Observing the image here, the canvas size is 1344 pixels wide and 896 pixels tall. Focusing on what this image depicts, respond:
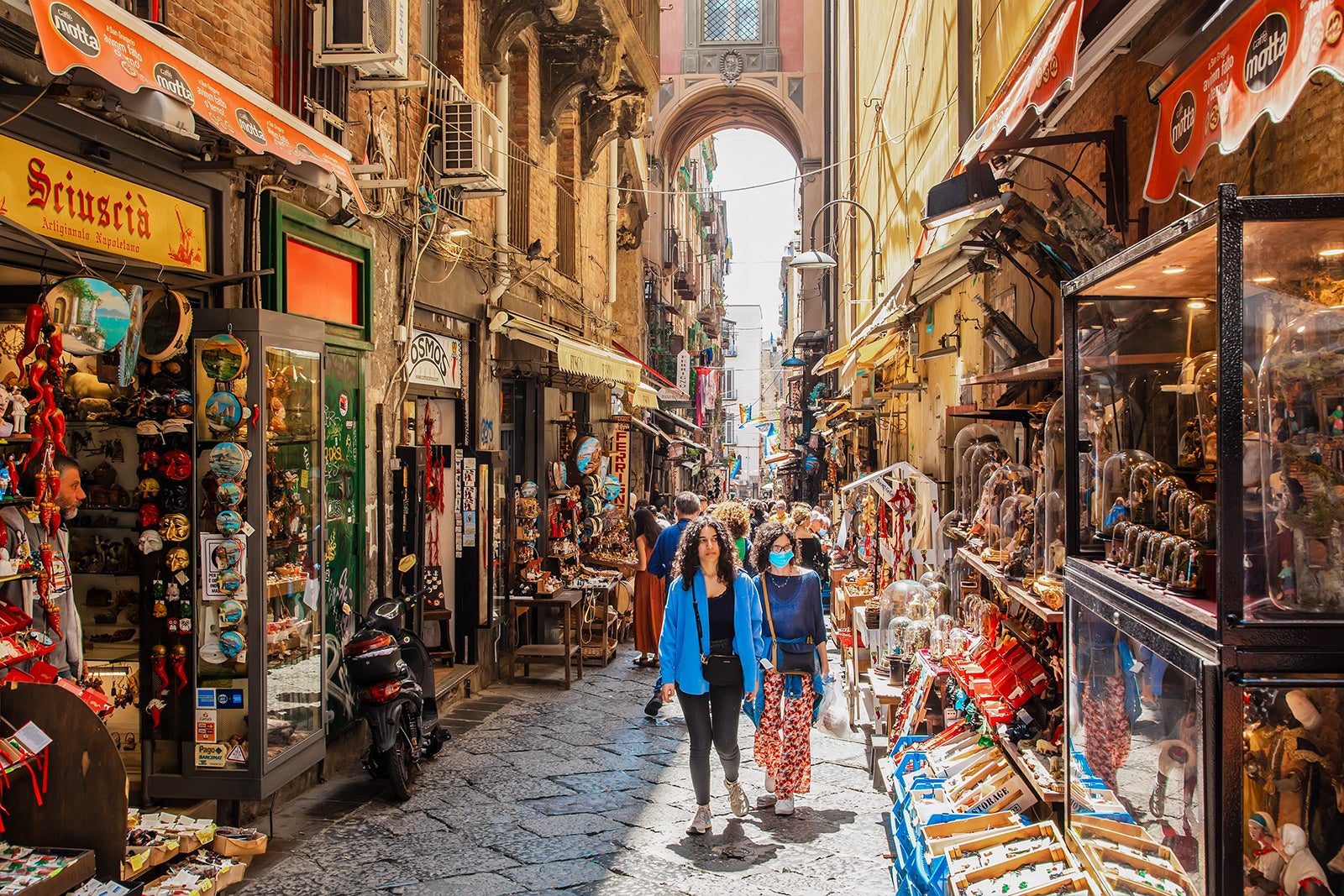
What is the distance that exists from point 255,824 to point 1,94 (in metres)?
3.56

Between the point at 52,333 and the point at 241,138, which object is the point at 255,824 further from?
the point at 241,138

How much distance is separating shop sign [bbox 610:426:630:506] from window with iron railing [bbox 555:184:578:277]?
10.2 ft

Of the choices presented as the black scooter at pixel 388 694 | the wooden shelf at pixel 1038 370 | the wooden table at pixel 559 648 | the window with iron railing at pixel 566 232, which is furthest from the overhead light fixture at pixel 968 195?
the window with iron railing at pixel 566 232

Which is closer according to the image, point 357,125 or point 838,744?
point 357,125

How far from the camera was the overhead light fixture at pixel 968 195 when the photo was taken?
4.80 metres

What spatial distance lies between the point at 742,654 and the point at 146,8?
4.05m

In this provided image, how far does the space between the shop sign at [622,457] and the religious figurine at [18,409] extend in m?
12.2

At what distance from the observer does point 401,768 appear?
5.76m

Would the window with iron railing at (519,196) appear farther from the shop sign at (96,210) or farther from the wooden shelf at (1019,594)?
the wooden shelf at (1019,594)

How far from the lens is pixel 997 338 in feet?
17.2

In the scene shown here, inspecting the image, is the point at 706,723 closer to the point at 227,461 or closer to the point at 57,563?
the point at 227,461

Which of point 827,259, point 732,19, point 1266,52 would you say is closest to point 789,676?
point 1266,52

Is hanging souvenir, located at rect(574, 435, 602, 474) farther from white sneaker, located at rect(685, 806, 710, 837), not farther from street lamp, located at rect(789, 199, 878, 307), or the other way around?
white sneaker, located at rect(685, 806, 710, 837)

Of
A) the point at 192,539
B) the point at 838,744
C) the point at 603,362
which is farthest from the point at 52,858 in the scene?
the point at 603,362
